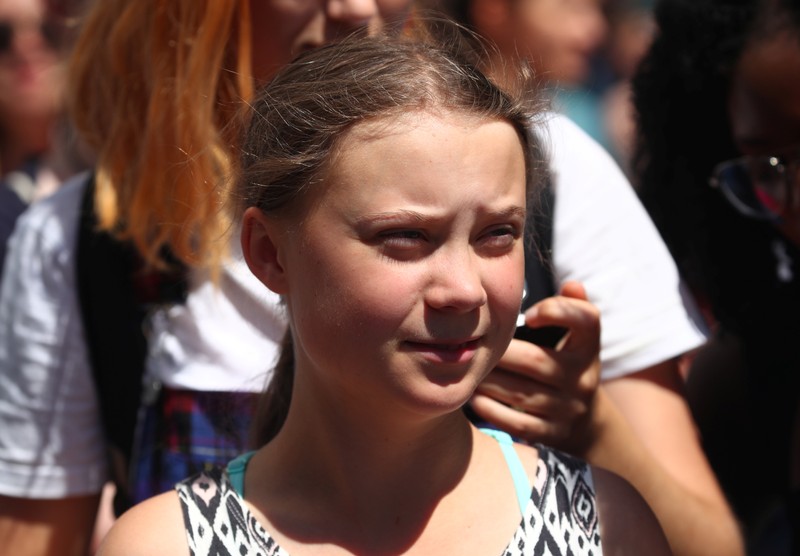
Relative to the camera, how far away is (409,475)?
150 cm

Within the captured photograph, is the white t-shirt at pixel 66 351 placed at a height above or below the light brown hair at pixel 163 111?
below

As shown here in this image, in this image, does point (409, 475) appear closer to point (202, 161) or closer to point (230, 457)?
point (230, 457)

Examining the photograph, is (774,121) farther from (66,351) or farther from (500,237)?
(66,351)

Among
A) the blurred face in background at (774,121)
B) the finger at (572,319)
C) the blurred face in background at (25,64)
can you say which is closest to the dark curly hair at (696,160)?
the blurred face in background at (774,121)

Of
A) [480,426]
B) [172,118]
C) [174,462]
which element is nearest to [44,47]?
[172,118]

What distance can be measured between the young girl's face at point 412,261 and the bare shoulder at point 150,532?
11.3 inches

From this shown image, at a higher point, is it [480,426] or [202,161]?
[202,161]

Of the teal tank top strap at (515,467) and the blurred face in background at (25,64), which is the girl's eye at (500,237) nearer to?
the teal tank top strap at (515,467)

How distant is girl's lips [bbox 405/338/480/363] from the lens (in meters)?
1.36

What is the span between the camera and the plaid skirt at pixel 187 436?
6.22 ft

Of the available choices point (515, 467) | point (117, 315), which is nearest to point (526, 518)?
point (515, 467)

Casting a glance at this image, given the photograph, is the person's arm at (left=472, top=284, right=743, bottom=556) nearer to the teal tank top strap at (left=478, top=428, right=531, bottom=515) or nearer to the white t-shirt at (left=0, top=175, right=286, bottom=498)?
the teal tank top strap at (left=478, top=428, right=531, bottom=515)

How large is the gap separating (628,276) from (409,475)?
0.56 metres

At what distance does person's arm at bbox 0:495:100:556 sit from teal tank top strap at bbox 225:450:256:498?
25.0 inches
